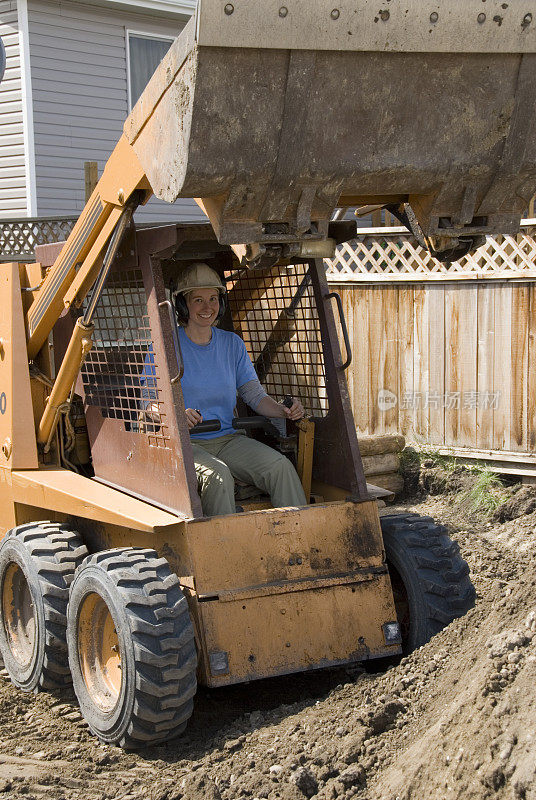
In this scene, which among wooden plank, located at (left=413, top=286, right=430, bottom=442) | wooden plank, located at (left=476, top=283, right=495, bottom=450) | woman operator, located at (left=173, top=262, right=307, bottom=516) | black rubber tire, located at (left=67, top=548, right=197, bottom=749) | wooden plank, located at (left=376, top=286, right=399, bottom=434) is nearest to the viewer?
black rubber tire, located at (left=67, top=548, right=197, bottom=749)

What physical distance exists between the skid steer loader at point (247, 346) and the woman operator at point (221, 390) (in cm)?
15

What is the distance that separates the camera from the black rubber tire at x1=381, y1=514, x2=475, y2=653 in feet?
16.2

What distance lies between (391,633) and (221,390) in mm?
1596

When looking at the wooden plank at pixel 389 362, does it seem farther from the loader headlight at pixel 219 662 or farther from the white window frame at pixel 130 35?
the white window frame at pixel 130 35

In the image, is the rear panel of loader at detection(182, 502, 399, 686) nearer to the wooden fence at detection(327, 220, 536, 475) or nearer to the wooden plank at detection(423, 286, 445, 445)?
the wooden fence at detection(327, 220, 536, 475)

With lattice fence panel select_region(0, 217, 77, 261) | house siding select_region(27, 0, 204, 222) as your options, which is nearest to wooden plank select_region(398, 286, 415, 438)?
lattice fence panel select_region(0, 217, 77, 261)

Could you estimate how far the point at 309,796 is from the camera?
369 cm

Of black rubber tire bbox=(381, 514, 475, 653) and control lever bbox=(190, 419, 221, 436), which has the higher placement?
control lever bbox=(190, 419, 221, 436)

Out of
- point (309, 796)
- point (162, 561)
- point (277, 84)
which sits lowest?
point (309, 796)

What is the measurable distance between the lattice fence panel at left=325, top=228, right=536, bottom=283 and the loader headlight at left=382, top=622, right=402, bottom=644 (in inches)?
157

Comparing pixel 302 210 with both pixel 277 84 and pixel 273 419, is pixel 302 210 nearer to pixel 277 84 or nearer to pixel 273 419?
pixel 277 84

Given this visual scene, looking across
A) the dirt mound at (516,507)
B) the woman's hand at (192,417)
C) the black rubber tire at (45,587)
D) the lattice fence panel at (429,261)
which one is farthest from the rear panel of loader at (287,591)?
the lattice fence panel at (429,261)

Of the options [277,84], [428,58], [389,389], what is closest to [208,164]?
[277,84]

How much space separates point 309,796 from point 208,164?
240 centimetres
